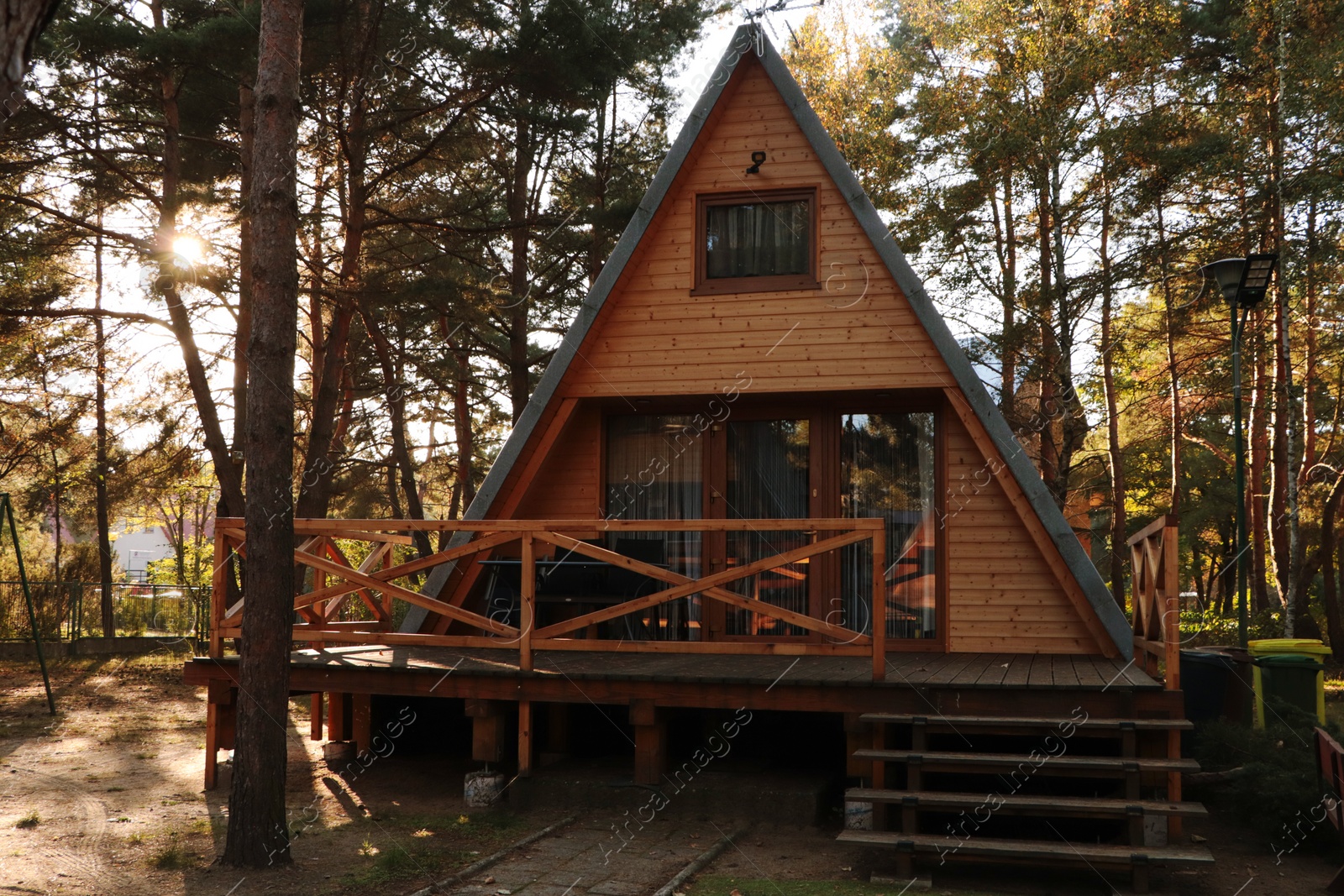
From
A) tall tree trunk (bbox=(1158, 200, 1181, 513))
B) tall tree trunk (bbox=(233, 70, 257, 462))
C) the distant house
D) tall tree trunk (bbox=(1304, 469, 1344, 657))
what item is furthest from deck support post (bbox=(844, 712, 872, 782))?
the distant house

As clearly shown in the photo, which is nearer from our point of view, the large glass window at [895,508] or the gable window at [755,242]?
the large glass window at [895,508]

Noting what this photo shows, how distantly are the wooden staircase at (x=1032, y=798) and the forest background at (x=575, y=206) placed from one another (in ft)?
24.7

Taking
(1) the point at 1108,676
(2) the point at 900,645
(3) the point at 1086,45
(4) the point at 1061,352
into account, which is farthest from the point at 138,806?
(3) the point at 1086,45

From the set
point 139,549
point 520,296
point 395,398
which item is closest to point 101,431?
point 395,398

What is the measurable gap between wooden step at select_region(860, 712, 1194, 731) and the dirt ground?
2.71 feet

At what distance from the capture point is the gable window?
30.6ft

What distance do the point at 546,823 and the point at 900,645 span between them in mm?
3567

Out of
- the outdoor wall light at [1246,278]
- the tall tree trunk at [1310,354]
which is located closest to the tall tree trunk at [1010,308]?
the tall tree trunk at [1310,354]

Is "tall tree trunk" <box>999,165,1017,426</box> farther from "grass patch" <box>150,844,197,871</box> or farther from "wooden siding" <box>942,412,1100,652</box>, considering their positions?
"grass patch" <box>150,844,197,871</box>

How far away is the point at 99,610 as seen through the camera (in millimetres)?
19047

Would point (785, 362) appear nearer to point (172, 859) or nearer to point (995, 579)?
point (995, 579)

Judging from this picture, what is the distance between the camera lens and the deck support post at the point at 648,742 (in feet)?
24.2

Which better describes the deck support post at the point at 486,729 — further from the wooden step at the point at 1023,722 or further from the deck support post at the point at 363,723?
the wooden step at the point at 1023,722

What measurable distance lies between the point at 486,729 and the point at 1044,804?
395 centimetres
